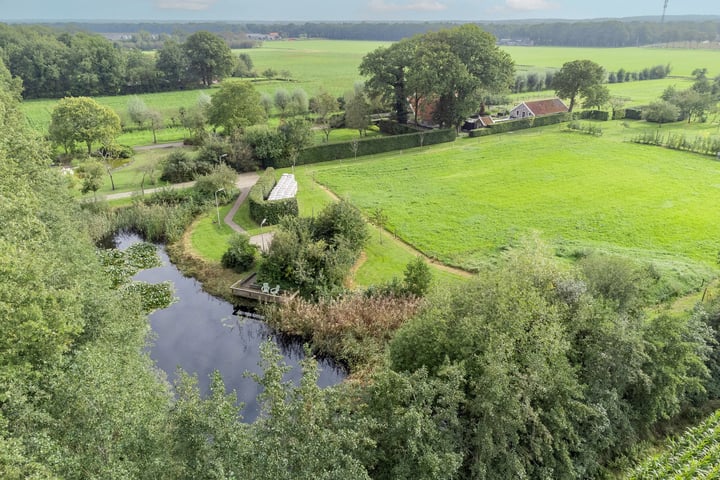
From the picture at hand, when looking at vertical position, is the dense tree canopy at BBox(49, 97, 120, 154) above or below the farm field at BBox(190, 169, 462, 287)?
above

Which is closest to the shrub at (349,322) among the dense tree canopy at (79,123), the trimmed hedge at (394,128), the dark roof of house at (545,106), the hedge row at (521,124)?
the dense tree canopy at (79,123)

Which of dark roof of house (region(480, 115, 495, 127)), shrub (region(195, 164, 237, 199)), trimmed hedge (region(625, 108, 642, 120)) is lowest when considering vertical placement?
shrub (region(195, 164, 237, 199))

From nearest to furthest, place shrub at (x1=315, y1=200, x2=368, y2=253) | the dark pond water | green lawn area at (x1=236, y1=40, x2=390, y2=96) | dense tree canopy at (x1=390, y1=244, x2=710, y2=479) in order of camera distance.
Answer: dense tree canopy at (x1=390, y1=244, x2=710, y2=479), the dark pond water, shrub at (x1=315, y1=200, x2=368, y2=253), green lawn area at (x1=236, y1=40, x2=390, y2=96)

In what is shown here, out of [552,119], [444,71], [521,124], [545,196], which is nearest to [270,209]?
[545,196]

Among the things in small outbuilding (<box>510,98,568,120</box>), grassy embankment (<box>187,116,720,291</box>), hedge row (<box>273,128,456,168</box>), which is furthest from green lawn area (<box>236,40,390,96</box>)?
grassy embankment (<box>187,116,720,291</box>)

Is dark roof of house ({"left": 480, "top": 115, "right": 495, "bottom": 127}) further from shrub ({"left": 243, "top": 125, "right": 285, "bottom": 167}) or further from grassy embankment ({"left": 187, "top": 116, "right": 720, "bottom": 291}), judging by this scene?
shrub ({"left": 243, "top": 125, "right": 285, "bottom": 167})

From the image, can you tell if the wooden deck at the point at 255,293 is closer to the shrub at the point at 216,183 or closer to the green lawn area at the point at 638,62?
the shrub at the point at 216,183

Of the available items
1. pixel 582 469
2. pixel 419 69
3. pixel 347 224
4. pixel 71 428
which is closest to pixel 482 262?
pixel 347 224
